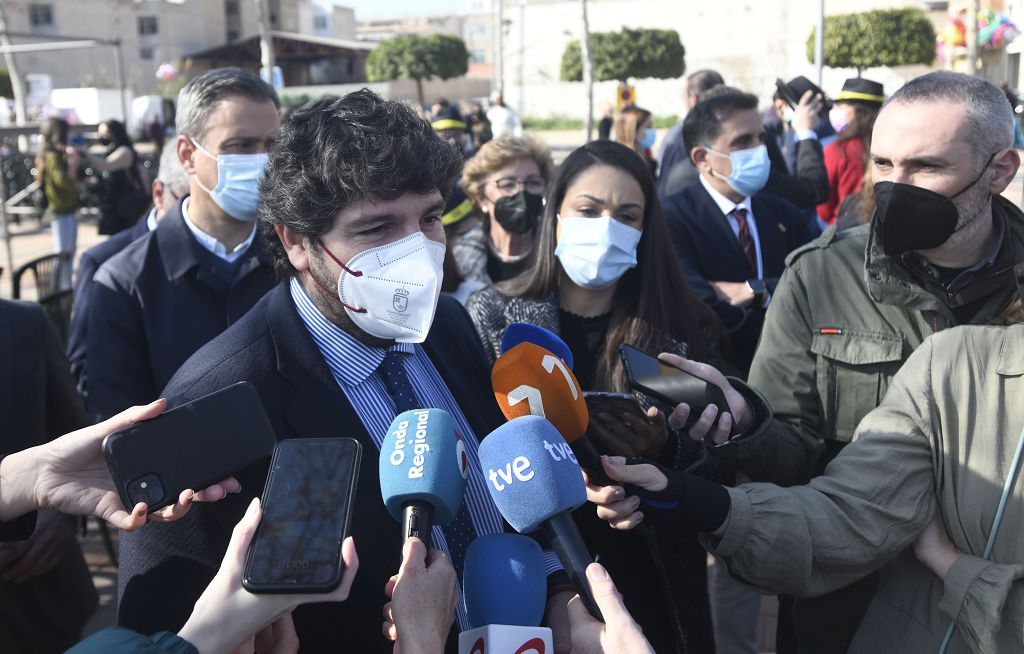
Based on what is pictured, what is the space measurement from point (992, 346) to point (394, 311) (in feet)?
4.19

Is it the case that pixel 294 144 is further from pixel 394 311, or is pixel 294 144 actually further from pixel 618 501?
pixel 618 501

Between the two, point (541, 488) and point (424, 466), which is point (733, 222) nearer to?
point (541, 488)

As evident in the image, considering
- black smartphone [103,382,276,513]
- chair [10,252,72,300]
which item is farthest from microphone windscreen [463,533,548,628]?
chair [10,252,72,300]

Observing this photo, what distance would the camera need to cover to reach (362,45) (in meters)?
53.9

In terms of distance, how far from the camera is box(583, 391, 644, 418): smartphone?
203 centimetres

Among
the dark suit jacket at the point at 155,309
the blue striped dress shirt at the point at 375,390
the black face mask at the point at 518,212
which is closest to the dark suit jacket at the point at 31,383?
the dark suit jacket at the point at 155,309

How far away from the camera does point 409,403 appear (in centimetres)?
199

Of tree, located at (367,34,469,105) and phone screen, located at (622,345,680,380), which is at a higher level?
tree, located at (367,34,469,105)

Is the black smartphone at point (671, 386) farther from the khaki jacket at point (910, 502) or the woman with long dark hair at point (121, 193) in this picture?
the woman with long dark hair at point (121, 193)

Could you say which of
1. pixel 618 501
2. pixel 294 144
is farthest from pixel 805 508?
pixel 294 144

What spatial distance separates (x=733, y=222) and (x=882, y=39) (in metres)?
31.0

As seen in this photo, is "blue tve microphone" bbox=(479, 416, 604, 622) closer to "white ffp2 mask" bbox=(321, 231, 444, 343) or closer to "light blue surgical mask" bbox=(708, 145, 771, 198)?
"white ffp2 mask" bbox=(321, 231, 444, 343)

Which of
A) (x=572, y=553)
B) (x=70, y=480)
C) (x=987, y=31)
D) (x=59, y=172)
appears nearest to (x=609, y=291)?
(x=572, y=553)

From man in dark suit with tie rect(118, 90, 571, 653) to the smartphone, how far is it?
0.82 ft
